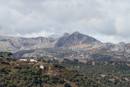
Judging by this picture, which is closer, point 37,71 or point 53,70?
point 37,71

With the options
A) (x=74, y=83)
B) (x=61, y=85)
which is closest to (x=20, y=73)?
(x=61, y=85)

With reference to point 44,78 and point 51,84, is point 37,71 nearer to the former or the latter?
point 44,78

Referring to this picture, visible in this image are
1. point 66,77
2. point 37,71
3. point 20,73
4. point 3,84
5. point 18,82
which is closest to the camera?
point 3,84

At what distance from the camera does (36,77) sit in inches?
5630

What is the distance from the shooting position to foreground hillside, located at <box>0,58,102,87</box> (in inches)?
5022

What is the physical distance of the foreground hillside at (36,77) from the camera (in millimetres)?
127562

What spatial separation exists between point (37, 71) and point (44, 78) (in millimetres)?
11595

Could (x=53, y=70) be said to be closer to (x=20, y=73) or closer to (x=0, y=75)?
(x=20, y=73)

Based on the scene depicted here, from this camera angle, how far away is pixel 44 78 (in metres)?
147

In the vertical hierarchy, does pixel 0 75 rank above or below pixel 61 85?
above

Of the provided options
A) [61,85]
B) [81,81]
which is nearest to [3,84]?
[61,85]

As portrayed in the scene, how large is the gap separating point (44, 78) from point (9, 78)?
34085mm

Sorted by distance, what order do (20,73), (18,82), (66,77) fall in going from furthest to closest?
(66,77), (20,73), (18,82)

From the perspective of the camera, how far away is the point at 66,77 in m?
163
